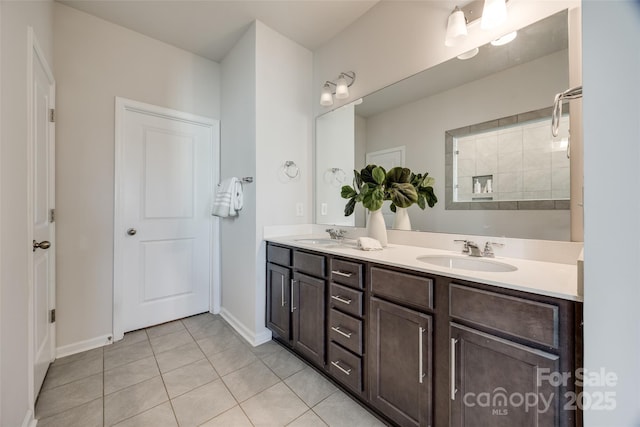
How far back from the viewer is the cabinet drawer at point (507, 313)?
80 centimetres

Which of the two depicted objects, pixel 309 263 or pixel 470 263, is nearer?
pixel 470 263

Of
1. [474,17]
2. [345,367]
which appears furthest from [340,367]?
[474,17]

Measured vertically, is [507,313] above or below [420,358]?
above

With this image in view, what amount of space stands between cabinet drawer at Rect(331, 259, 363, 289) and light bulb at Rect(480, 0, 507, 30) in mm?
1398

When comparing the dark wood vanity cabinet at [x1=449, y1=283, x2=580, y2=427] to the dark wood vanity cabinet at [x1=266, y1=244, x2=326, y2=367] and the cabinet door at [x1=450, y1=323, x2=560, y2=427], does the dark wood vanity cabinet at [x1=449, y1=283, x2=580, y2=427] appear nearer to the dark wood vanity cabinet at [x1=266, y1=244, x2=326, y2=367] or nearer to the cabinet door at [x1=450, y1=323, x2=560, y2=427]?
the cabinet door at [x1=450, y1=323, x2=560, y2=427]

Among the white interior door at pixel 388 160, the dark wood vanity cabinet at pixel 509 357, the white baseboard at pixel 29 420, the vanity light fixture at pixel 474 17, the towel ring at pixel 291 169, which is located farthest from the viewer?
the towel ring at pixel 291 169

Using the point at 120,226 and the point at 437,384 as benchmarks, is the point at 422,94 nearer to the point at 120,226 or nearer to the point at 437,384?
the point at 437,384

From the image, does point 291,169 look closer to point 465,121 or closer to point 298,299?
point 298,299

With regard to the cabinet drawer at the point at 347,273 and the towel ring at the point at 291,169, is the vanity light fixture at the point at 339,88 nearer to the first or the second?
the towel ring at the point at 291,169

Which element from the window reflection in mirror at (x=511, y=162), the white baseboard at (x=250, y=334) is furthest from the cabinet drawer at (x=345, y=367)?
the window reflection in mirror at (x=511, y=162)

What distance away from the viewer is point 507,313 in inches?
34.5

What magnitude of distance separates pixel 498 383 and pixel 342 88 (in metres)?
2.01

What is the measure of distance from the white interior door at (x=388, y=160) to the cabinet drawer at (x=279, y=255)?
763 mm

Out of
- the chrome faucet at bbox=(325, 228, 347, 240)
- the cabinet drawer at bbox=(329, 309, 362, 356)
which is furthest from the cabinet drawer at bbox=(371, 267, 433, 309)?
the chrome faucet at bbox=(325, 228, 347, 240)
